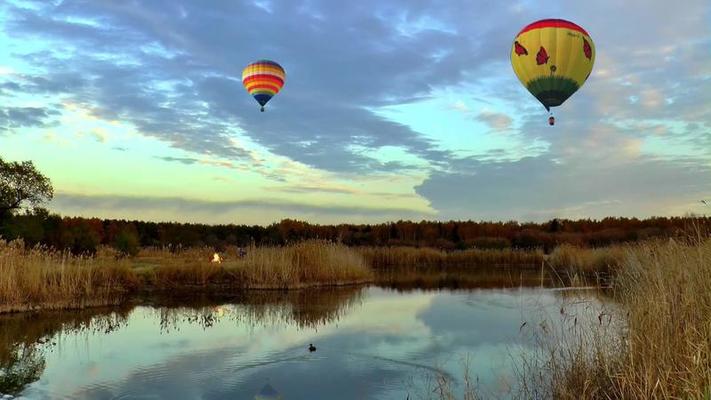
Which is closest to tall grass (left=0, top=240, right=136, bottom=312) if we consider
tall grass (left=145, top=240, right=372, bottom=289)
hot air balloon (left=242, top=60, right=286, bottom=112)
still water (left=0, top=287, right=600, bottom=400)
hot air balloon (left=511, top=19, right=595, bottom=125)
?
still water (left=0, top=287, right=600, bottom=400)

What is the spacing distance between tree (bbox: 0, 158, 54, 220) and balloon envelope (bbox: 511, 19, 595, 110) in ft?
70.1

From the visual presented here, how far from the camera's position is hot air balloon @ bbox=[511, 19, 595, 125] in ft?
43.6

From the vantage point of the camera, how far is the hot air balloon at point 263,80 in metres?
21.2

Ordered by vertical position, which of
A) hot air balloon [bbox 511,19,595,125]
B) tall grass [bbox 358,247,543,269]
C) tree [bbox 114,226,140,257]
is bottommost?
tall grass [bbox 358,247,543,269]

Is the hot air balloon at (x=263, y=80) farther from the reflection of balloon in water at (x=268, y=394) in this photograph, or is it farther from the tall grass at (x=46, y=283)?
the reflection of balloon in water at (x=268, y=394)

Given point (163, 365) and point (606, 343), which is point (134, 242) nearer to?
point (163, 365)

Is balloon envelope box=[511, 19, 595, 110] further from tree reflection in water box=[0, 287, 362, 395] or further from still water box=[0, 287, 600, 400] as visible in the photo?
tree reflection in water box=[0, 287, 362, 395]

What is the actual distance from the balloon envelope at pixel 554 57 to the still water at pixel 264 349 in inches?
187

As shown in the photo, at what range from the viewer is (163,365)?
280 inches

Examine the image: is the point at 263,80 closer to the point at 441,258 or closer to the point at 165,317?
the point at 165,317

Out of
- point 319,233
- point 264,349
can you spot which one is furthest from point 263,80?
point 319,233

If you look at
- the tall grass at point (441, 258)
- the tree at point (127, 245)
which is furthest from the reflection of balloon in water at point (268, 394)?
the tall grass at point (441, 258)

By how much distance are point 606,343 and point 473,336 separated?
386 centimetres

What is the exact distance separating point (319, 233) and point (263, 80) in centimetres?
2705
